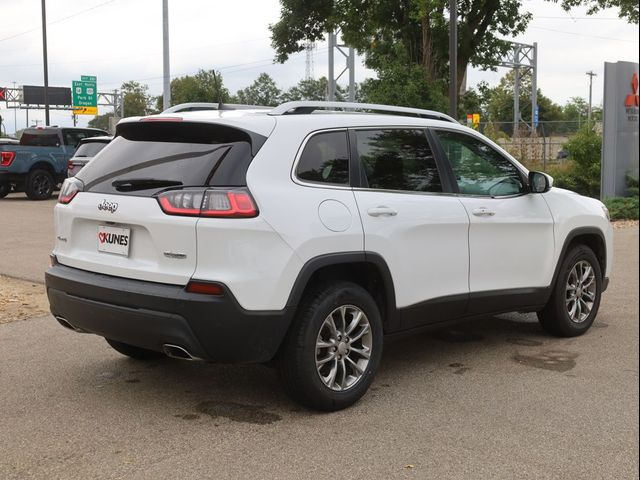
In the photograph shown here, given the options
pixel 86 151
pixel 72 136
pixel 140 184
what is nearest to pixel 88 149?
pixel 86 151

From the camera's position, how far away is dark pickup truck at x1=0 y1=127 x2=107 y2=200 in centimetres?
2169

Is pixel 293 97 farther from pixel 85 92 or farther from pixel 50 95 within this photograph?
pixel 85 92

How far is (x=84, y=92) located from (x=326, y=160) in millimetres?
56624

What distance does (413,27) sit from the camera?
21.7 m

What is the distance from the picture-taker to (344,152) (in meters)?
4.63

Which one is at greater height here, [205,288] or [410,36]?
[410,36]

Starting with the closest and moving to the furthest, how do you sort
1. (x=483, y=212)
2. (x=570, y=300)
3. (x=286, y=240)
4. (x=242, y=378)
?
(x=286, y=240) → (x=242, y=378) → (x=483, y=212) → (x=570, y=300)

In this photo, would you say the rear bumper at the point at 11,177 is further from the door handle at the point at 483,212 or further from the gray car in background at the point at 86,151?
the door handle at the point at 483,212

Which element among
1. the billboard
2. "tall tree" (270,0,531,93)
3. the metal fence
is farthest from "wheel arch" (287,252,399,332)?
the billboard

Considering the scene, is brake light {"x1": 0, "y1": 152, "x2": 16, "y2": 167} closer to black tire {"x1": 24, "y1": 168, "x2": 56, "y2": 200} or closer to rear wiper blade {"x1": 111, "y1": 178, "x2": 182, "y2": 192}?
black tire {"x1": 24, "y1": 168, "x2": 56, "y2": 200}

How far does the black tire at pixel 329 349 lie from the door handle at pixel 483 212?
1.12 m

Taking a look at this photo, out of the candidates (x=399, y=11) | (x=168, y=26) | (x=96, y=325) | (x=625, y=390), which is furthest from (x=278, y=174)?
(x=168, y=26)

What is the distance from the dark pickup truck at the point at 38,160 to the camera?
71.2ft

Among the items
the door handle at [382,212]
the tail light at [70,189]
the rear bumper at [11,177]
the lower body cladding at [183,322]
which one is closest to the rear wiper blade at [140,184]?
the tail light at [70,189]
